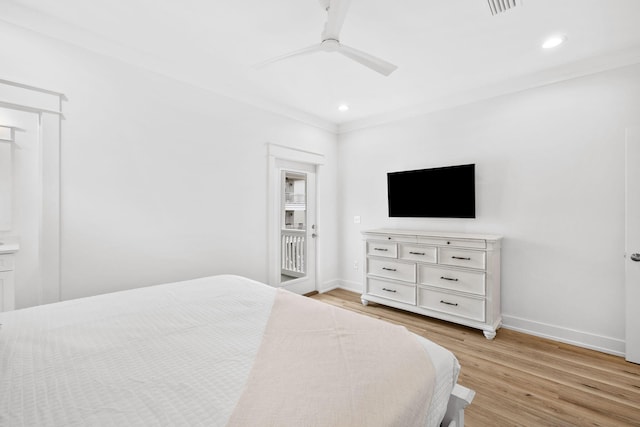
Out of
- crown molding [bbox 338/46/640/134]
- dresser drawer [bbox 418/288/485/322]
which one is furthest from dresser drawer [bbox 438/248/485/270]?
crown molding [bbox 338/46/640/134]

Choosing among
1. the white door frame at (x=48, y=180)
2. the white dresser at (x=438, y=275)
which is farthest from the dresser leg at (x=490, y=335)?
the white door frame at (x=48, y=180)

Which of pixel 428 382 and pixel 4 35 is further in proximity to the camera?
pixel 4 35

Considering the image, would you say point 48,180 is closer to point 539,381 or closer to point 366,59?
point 366,59

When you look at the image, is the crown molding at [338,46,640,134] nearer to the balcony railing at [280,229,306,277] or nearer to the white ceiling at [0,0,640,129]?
the white ceiling at [0,0,640,129]

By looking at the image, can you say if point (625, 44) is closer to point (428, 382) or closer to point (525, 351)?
point (525, 351)

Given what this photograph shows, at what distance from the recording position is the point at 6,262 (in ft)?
6.06

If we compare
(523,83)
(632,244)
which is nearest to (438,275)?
(632,244)

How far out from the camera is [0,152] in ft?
6.25

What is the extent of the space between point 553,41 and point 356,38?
1582mm

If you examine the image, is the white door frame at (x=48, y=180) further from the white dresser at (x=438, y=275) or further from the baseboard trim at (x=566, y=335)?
the baseboard trim at (x=566, y=335)

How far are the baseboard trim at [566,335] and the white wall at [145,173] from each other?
9.07ft

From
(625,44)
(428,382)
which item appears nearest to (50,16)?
(428,382)

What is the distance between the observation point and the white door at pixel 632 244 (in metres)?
2.31

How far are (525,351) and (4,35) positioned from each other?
4.62m
